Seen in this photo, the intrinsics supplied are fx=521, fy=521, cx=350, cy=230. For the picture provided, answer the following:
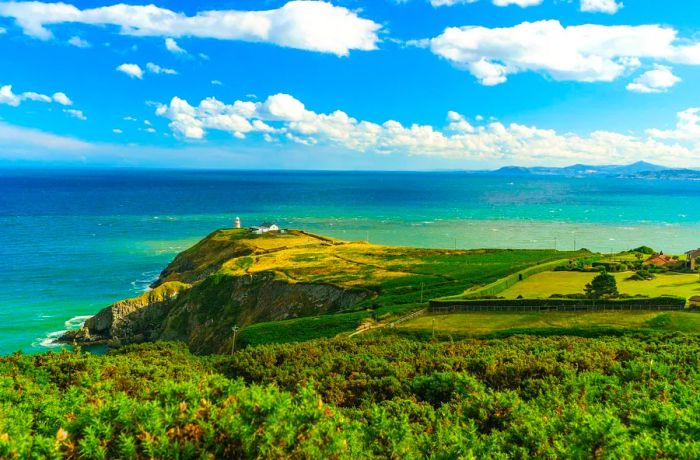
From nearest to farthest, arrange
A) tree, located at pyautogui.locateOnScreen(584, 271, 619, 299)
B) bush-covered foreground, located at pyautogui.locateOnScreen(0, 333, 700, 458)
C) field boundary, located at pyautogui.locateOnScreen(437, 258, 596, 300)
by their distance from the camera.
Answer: bush-covered foreground, located at pyautogui.locateOnScreen(0, 333, 700, 458) → tree, located at pyautogui.locateOnScreen(584, 271, 619, 299) → field boundary, located at pyautogui.locateOnScreen(437, 258, 596, 300)

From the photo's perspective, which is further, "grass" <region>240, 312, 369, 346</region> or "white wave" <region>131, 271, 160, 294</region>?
"white wave" <region>131, 271, 160, 294</region>

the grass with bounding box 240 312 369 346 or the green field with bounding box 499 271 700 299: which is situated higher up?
the green field with bounding box 499 271 700 299

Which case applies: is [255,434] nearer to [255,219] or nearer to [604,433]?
[604,433]

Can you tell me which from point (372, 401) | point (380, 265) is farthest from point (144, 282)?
point (372, 401)

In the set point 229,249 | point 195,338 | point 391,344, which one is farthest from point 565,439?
point 229,249

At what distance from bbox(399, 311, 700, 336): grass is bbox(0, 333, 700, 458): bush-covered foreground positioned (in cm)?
428

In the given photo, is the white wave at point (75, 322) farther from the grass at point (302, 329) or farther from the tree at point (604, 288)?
the tree at point (604, 288)

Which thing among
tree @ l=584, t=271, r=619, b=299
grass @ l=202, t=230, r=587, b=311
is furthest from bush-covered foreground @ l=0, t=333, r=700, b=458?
grass @ l=202, t=230, r=587, b=311

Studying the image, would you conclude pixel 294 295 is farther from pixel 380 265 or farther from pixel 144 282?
pixel 144 282

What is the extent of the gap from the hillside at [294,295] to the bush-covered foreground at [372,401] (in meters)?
17.3

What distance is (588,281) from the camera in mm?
64938

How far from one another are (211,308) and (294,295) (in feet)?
45.2

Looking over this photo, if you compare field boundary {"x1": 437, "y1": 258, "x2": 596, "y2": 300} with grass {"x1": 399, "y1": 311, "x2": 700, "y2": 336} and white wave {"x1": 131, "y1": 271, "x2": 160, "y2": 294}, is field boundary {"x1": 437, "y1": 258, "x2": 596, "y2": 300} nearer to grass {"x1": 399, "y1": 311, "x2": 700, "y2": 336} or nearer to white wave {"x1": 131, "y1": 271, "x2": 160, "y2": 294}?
grass {"x1": 399, "y1": 311, "x2": 700, "y2": 336}

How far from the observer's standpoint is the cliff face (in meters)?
69.1
